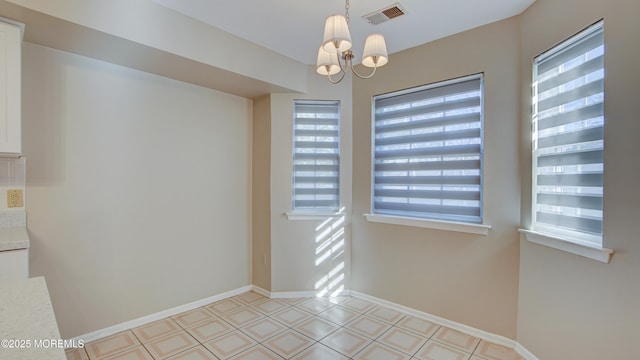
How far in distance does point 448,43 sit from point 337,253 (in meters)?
2.37

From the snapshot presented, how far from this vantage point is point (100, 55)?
2.37 meters

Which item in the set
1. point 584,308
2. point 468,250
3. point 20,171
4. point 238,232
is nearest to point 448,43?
point 468,250

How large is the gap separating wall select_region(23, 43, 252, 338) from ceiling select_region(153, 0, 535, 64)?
34.3 inches

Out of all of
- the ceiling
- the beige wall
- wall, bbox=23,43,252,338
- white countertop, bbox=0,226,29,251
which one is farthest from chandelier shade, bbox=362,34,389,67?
white countertop, bbox=0,226,29,251

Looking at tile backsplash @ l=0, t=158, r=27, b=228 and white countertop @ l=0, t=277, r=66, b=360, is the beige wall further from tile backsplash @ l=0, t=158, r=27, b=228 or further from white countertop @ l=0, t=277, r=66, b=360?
white countertop @ l=0, t=277, r=66, b=360

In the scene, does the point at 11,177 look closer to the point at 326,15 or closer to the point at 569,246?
the point at 326,15

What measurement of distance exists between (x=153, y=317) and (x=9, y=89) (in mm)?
2091

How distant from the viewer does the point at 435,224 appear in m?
2.75

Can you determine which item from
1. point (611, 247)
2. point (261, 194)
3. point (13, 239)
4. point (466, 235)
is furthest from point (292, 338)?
point (611, 247)

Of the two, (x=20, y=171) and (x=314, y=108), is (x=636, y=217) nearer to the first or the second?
(x=314, y=108)

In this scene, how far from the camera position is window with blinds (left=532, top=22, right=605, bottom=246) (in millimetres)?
1765

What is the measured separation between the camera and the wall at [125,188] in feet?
7.41

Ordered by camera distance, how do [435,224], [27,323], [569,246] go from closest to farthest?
1. [27,323]
2. [569,246]
3. [435,224]

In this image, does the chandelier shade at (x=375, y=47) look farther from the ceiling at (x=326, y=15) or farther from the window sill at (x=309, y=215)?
the window sill at (x=309, y=215)
